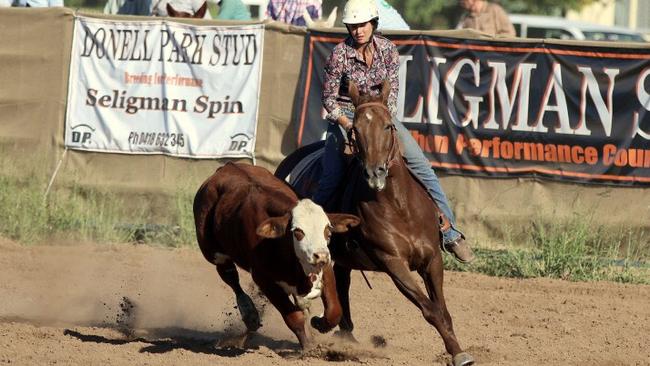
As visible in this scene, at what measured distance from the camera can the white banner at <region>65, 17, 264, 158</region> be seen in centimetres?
1340

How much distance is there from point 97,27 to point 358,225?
651 centimetres

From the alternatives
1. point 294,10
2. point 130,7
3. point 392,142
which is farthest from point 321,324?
point 130,7

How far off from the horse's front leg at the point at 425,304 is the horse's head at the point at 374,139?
613 millimetres

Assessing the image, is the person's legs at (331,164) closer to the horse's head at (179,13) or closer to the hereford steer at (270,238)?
the hereford steer at (270,238)

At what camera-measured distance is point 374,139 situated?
306 inches

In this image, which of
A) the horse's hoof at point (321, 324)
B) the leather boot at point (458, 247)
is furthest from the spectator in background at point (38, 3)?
the horse's hoof at point (321, 324)

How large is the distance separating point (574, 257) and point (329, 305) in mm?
4340

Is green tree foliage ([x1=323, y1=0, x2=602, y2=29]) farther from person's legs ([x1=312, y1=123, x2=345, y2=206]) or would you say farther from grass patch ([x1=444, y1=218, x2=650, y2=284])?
person's legs ([x1=312, y1=123, x2=345, y2=206])

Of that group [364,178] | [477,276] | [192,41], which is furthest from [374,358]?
[192,41]

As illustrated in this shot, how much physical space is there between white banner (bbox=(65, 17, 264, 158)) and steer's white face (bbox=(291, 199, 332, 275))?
5513 millimetres

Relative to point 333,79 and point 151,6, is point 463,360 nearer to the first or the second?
point 333,79

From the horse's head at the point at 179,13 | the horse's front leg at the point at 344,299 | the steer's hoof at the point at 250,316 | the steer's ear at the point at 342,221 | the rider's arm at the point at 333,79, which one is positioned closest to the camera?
the steer's ear at the point at 342,221

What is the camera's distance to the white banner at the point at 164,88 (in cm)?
1340

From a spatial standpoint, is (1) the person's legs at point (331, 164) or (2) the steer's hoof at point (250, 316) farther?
(2) the steer's hoof at point (250, 316)
